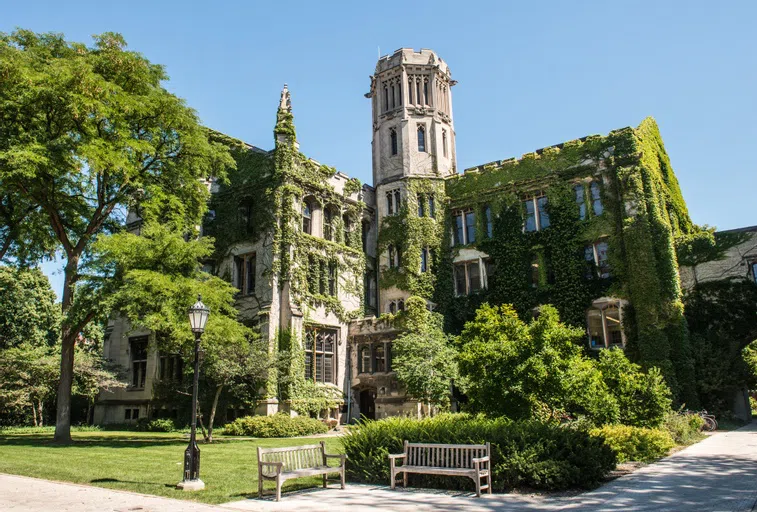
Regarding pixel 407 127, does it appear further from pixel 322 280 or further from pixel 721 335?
pixel 721 335

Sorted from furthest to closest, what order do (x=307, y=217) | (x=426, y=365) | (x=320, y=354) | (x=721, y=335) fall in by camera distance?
(x=307, y=217) < (x=320, y=354) < (x=721, y=335) < (x=426, y=365)

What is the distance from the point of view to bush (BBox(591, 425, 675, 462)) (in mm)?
14312

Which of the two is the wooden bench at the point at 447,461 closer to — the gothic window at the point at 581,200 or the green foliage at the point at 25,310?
the gothic window at the point at 581,200

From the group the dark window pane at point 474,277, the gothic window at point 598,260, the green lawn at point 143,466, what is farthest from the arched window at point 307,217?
the gothic window at point 598,260

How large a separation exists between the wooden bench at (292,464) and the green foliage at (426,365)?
14.4 metres

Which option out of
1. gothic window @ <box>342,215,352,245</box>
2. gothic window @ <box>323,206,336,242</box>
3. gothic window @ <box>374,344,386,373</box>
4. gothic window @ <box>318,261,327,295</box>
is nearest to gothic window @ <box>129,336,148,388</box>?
gothic window @ <box>318,261,327,295</box>

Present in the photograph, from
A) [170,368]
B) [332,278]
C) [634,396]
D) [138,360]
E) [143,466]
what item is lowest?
[143,466]

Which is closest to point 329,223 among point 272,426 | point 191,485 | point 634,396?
point 272,426

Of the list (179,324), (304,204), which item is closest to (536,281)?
(304,204)

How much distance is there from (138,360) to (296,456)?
1078 inches

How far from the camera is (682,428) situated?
756 inches

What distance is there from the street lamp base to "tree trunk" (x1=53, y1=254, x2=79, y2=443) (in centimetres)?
1340

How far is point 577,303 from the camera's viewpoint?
31562 mm

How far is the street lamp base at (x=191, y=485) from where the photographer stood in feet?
37.2
